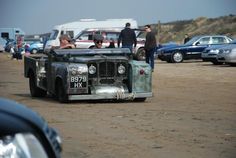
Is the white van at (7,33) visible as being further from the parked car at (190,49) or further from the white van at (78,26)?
the parked car at (190,49)

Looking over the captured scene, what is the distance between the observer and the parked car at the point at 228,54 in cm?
2615

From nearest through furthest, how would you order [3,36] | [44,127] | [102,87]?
[44,127]
[102,87]
[3,36]

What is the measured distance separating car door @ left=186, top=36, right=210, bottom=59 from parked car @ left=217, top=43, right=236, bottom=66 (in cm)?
Result: 485

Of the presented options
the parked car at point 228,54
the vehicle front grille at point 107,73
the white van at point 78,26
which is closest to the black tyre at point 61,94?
the vehicle front grille at point 107,73

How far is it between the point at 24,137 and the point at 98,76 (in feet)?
31.5

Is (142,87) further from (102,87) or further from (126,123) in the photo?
(126,123)

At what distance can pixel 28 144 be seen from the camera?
9.81ft

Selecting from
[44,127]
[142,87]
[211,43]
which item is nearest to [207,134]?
[142,87]

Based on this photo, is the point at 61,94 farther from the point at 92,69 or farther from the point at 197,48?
the point at 197,48

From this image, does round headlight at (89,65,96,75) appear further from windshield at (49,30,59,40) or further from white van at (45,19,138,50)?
windshield at (49,30,59,40)

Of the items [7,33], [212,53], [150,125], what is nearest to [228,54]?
[212,53]

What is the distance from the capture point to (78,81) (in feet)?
40.5

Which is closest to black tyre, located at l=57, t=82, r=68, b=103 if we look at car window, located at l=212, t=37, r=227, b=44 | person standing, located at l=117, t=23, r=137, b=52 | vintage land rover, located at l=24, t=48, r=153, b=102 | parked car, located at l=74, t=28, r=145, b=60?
vintage land rover, located at l=24, t=48, r=153, b=102

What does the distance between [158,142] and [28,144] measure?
5.16 metres
